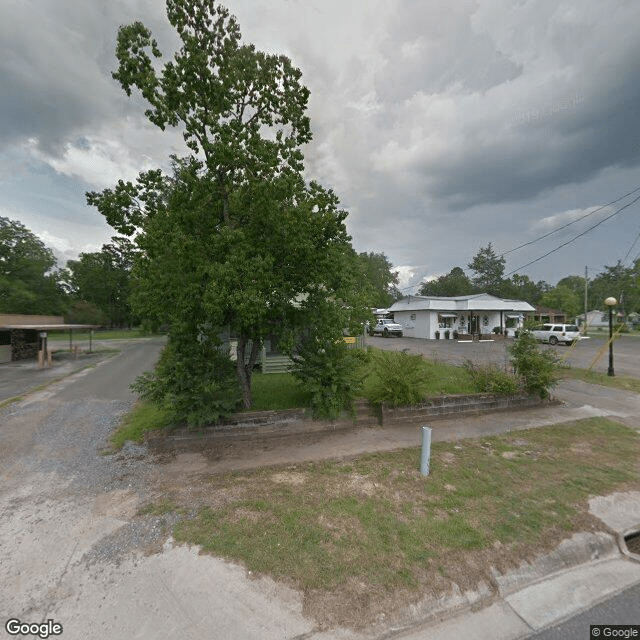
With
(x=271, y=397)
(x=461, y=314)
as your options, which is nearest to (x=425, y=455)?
(x=271, y=397)

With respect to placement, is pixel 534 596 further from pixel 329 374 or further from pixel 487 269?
pixel 487 269

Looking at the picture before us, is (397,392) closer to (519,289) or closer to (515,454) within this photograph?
(515,454)

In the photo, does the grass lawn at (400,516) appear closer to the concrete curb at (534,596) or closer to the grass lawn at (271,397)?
the concrete curb at (534,596)

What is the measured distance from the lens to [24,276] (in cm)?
3503

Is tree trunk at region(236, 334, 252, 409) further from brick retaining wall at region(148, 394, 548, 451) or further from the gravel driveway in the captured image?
the gravel driveway

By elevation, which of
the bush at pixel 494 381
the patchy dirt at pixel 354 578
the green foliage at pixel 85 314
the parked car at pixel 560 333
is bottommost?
the patchy dirt at pixel 354 578

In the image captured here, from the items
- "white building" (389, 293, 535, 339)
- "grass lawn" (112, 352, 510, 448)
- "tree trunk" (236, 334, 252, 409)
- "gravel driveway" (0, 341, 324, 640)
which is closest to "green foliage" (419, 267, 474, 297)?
"white building" (389, 293, 535, 339)

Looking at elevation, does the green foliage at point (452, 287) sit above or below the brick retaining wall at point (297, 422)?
above

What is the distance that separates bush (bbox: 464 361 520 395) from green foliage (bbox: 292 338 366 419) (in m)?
3.45

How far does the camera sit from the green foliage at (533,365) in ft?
24.8

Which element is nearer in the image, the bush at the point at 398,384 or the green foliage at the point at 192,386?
the green foliage at the point at 192,386

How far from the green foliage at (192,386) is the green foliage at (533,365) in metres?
6.86

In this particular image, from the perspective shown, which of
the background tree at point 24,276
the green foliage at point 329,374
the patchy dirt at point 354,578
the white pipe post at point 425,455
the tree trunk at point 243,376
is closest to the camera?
the patchy dirt at point 354,578

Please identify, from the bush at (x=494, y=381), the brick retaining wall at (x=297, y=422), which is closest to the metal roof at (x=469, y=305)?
the bush at (x=494, y=381)
